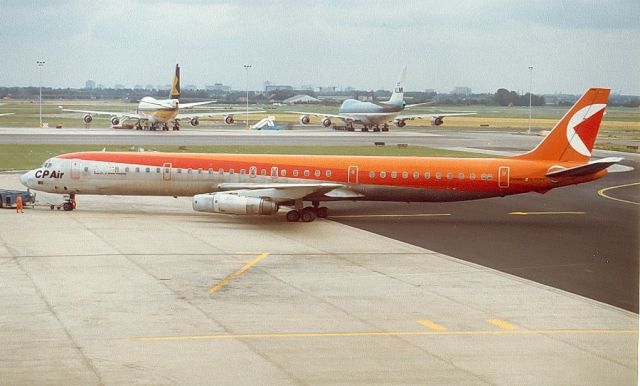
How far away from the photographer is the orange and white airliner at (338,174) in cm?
2762

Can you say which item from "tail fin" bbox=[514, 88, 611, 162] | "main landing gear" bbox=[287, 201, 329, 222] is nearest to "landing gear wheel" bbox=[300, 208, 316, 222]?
"main landing gear" bbox=[287, 201, 329, 222]

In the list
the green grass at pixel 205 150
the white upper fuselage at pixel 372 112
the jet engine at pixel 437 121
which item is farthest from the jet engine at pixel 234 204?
the jet engine at pixel 437 121

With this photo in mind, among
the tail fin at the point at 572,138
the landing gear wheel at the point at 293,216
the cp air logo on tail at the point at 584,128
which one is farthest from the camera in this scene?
the landing gear wheel at the point at 293,216

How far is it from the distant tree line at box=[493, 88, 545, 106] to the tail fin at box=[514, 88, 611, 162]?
437cm

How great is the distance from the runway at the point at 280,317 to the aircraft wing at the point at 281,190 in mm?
2605

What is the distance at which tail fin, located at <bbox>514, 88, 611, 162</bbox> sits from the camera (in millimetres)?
26734

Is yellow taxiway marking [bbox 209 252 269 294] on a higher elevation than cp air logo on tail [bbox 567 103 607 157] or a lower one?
lower

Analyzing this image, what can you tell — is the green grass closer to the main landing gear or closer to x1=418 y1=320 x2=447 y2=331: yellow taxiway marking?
the main landing gear

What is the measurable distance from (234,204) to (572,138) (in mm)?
10417

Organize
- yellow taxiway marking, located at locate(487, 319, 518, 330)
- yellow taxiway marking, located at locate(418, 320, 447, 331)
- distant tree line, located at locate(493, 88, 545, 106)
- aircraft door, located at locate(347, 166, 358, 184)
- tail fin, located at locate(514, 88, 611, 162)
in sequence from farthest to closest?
1. aircraft door, located at locate(347, 166, 358, 184)
2. tail fin, located at locate(514, 88, 611, 162)
3. distant tree line, located at locate(493, 88, 545, 106)
4. yellow taxiway marking, located at locate(487, 319, 518, 330)
5. yellow taxiway marking, located at locate(418, 320, 447, 331)

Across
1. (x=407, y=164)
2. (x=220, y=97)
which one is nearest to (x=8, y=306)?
(x=220, y=97)

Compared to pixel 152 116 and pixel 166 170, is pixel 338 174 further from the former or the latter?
pixel 152 116

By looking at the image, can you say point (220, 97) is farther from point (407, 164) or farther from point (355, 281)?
point (355, 281)

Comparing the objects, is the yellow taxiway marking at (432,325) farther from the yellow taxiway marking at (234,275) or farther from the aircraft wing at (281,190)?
the aircraft wing at (281,190)
